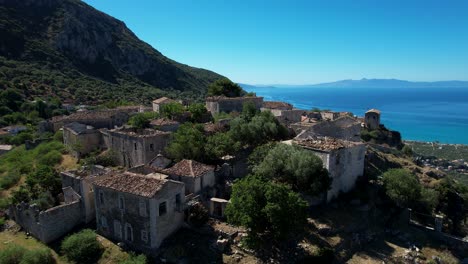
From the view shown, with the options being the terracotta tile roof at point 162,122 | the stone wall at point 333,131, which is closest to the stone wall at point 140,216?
the terracotta tile roof at point 162,122

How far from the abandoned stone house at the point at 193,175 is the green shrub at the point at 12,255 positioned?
9.37 meters

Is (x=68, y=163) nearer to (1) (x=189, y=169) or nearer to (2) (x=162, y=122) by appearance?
(2) (x=162, y=122)

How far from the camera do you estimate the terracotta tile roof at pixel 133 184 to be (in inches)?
743

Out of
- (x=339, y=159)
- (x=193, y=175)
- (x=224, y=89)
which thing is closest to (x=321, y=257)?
(x=339, y=159)

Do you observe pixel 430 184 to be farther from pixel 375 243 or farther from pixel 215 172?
pixel 215 172

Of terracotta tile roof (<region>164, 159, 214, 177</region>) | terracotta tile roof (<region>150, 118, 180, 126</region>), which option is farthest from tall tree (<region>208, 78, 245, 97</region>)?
terracotta tile roof (<region>164, 159, 214, 177</region>)

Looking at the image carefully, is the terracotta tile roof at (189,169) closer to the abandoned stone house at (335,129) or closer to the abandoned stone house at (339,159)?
the abandoned stone house at (339,159)

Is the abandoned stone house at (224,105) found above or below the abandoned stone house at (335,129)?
above

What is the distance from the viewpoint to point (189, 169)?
23.9 meters

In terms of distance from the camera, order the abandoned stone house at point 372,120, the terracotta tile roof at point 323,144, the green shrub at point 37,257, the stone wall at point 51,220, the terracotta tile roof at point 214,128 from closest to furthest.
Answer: the green shrub at point 37,257 → the stone wall at point 51,220 → the terracotta tile roof at point 323,144 → the terracotta tile roof at point 214,128 → the abandoned stone house at point 372,120

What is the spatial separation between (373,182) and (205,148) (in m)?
13.2

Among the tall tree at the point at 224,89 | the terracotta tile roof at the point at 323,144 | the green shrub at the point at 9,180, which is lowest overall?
the green shrub at the point at 9,180

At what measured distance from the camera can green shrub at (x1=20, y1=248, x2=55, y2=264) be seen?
1939 cm

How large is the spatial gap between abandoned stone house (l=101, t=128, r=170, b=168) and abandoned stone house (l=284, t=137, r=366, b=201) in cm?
1106
